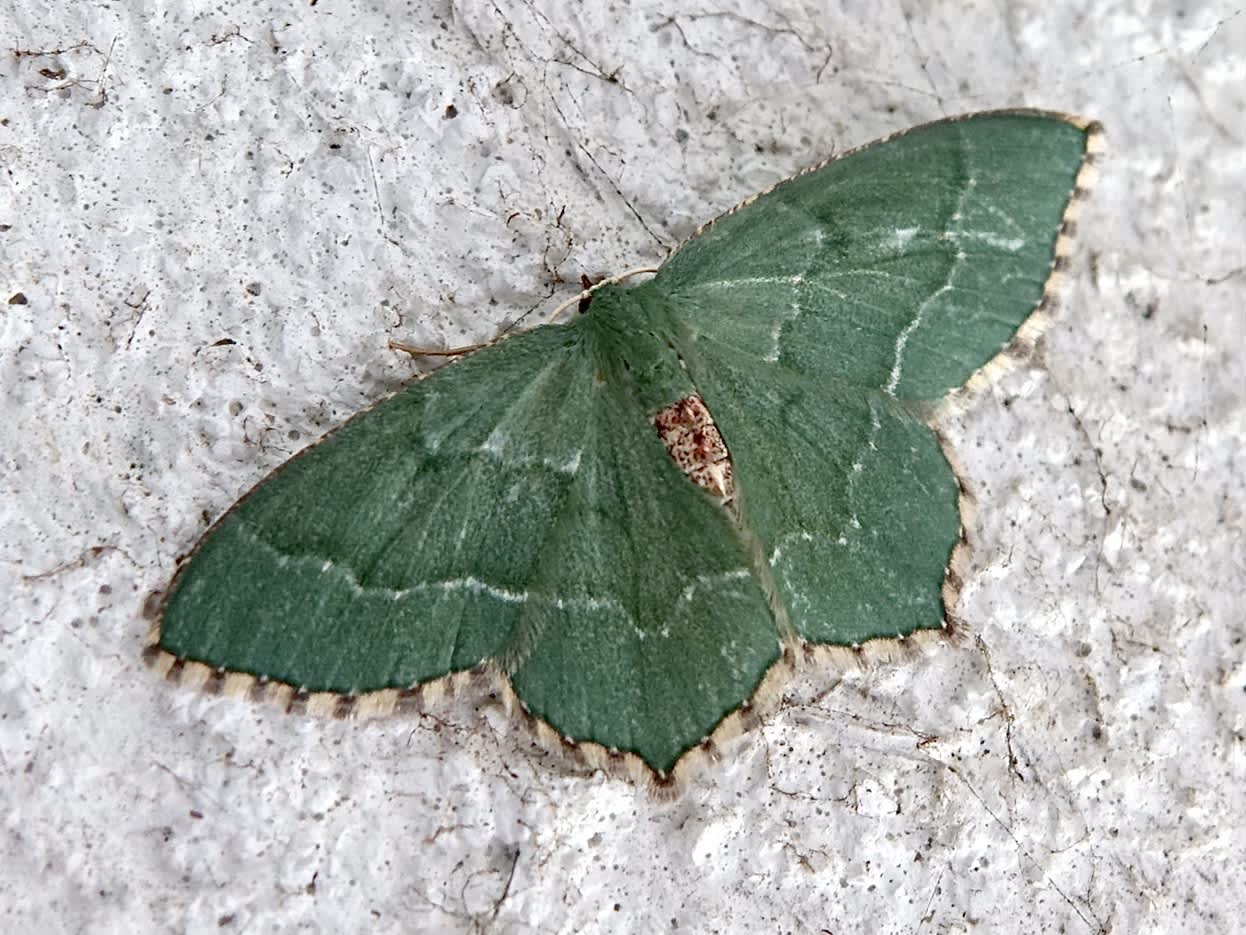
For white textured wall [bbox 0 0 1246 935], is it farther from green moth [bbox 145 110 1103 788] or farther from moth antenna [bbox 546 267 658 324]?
green moth [bbox 145 110 1103 788]

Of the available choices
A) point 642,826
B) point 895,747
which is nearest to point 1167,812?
point 895,747

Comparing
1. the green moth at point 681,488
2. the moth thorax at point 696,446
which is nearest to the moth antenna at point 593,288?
the green moth at point 681,488

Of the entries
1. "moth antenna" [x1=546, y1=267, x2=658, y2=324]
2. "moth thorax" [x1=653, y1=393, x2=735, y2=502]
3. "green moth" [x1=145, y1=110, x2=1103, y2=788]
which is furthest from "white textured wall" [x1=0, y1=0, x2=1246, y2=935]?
"moth thorax" [x1=653, y1=393, x2=735, y2=502]

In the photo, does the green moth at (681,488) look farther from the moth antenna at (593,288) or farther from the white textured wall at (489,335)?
the white textured wall at (489,335)

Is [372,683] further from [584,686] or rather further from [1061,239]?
[1061,239]

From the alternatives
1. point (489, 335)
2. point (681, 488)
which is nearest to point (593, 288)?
point (489, 335)
